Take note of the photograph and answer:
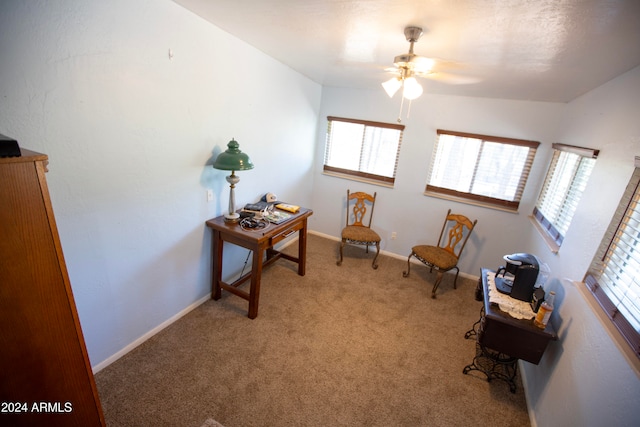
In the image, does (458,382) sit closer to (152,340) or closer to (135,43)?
(152,340)

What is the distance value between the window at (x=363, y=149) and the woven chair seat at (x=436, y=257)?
3.40 ft

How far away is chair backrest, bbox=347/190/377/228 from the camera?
394 cm

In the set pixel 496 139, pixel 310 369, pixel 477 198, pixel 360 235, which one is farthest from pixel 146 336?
pixel 496 139

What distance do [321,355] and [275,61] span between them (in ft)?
9.26

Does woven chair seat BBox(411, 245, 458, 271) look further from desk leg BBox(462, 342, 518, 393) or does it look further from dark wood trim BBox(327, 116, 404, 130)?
dark wood trim BBox(327, 116, 404, 130)

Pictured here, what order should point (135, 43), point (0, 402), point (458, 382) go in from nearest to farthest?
point (0, 402) → point (135, 43) → point (458, 382)

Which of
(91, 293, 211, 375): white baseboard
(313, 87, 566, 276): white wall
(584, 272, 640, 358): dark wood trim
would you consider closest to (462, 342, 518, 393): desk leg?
(584, 272, 640, 358): dark wood trim

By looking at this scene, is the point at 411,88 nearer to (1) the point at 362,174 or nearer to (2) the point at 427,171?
(2) the point at 427,171

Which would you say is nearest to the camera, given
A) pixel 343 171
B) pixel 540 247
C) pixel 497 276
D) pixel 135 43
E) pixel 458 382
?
pixel 135 43

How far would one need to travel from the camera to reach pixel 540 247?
8.48 feet

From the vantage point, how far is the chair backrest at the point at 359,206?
394 cm

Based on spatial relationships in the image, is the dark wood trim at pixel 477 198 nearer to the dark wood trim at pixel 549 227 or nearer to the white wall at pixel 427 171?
the white wall at pixel 427 171

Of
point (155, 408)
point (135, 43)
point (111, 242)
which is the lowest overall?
point (155, 408)

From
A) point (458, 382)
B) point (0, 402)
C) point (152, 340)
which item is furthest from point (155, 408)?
point (458, 382)
